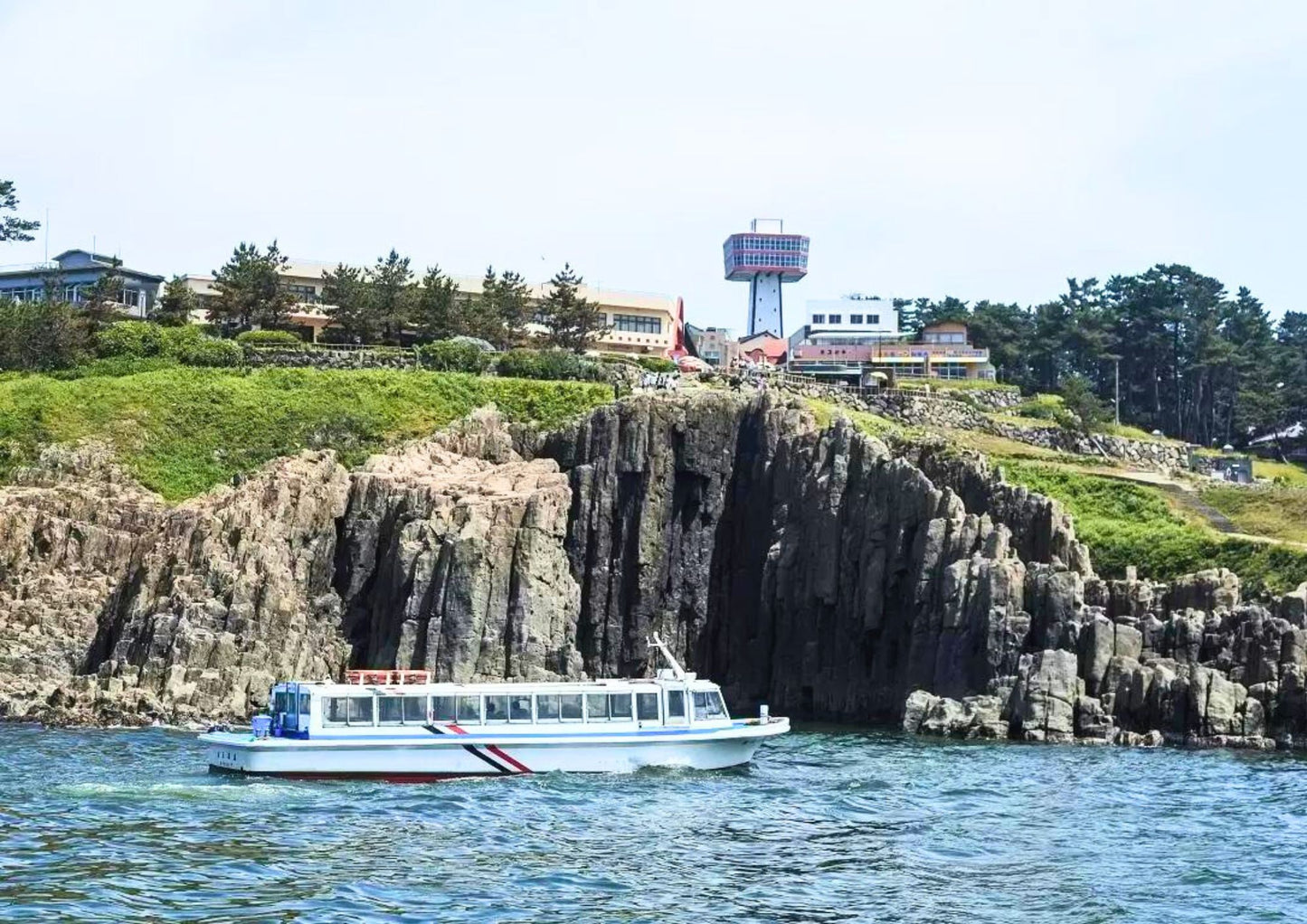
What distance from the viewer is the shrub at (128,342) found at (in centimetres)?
14256

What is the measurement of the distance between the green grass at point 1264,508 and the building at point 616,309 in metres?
56.0

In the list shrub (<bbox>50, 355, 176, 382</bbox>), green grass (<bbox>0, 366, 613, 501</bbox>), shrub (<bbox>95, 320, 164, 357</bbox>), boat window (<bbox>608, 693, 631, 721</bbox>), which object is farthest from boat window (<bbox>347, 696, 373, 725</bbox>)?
shrub (<bbox>95, 320, 164, 357</bbox>)

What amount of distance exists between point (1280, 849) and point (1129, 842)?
14.1 feet

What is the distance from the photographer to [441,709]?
72125mm

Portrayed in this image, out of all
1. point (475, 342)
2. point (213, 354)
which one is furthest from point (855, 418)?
point (213, 354)

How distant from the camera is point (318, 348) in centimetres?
14450

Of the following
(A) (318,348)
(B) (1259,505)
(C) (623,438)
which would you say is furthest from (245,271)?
(B) (1259,505)

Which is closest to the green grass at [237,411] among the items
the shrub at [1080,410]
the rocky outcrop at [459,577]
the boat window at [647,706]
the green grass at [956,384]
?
the rocky outcrop at [459,577]

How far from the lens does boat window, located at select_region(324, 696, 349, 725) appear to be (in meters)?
71.0

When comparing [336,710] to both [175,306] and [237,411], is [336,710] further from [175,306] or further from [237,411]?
[175,306]

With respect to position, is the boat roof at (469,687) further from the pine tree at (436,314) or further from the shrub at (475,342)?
the pine tree at (436,314)

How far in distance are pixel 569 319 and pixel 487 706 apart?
89.4m

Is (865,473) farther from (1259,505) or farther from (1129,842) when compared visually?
(1129,842)

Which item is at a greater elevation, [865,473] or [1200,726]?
[865,473]
